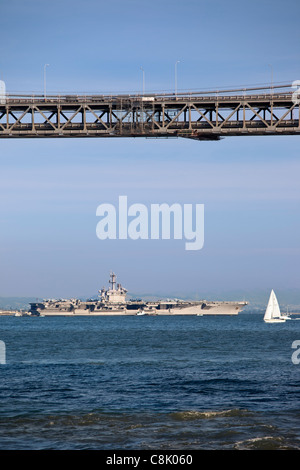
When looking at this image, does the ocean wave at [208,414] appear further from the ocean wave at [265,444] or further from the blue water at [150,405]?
the ocean wave at [265,444]

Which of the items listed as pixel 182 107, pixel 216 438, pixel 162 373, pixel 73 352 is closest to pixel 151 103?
pixel 182 107

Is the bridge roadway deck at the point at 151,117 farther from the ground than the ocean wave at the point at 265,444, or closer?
farther from the ground

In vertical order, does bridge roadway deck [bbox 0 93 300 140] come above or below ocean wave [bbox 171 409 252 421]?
above

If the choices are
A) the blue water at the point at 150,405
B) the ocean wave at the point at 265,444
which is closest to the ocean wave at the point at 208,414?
the blue water at the point at 150,405

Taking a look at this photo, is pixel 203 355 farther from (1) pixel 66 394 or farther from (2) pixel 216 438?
(2) pixel 216 438

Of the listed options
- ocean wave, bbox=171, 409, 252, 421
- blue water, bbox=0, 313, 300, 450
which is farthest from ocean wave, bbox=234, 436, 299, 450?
ocean wave, bbox=171, 409, 252, 421

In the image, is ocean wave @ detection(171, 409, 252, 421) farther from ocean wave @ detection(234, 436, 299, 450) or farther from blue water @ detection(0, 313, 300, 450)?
ocean wave @ detection(234, 436, 299, 450)

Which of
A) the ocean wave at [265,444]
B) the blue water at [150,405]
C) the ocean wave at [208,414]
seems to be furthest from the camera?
the ocean wave at [208,414]

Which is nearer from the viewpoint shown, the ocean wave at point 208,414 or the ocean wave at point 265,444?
the ocean wave at point 265,444

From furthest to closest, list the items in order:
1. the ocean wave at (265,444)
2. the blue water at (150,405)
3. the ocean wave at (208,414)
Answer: the ocean wave at (208,414)
the blue water at (150,405)
the ocean wave at (265,444)

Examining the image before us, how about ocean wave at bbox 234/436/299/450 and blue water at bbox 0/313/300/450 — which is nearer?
ocean wave at bbox 234/436/299/450

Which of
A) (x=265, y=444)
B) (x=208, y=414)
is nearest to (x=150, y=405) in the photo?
(x=208, y=414)

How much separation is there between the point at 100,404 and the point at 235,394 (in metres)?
7.89

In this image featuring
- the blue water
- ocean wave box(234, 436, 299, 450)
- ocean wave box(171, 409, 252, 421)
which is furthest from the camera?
ocean wave box(171, 409, 252, 421)
